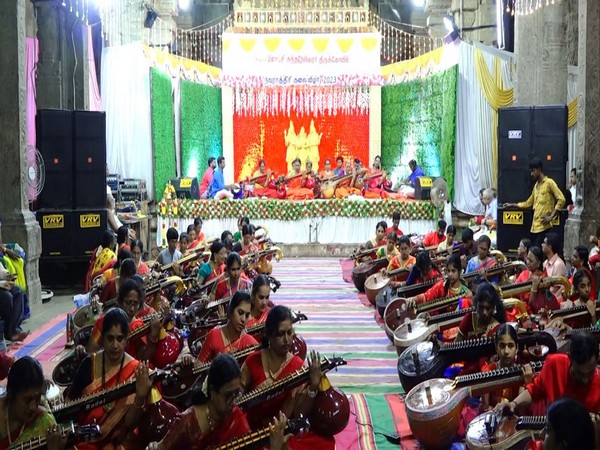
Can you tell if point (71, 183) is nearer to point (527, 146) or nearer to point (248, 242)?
point (248, 242)

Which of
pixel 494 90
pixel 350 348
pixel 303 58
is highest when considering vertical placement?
pixel 303 58

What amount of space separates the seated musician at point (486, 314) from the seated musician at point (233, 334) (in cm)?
143

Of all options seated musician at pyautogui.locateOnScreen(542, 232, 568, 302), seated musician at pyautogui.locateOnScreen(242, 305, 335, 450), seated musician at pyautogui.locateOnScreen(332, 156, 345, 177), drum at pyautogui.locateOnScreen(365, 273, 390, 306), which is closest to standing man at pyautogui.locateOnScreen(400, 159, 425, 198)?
seated musician at pyautogui.locateOnScreen(332, 156, 345, 177)

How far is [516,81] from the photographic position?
11461 millimetres

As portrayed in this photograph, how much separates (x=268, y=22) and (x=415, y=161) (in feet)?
14.6

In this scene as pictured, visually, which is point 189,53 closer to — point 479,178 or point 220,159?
point 220,159

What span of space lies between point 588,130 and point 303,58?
346 inches

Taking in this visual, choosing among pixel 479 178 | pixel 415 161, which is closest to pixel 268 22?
pixel 415 161

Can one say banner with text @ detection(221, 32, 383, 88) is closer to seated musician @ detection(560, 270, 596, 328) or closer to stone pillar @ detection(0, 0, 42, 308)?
stone pillar @ detection(0, 0, 42, 308)

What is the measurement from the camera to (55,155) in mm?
10016

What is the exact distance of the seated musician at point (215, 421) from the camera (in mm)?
3242

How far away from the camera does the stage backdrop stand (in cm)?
1800

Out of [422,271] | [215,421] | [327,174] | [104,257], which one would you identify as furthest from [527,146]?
[215,421]

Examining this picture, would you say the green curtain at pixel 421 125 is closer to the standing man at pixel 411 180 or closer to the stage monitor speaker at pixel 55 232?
the standing man at pixel 411 180
